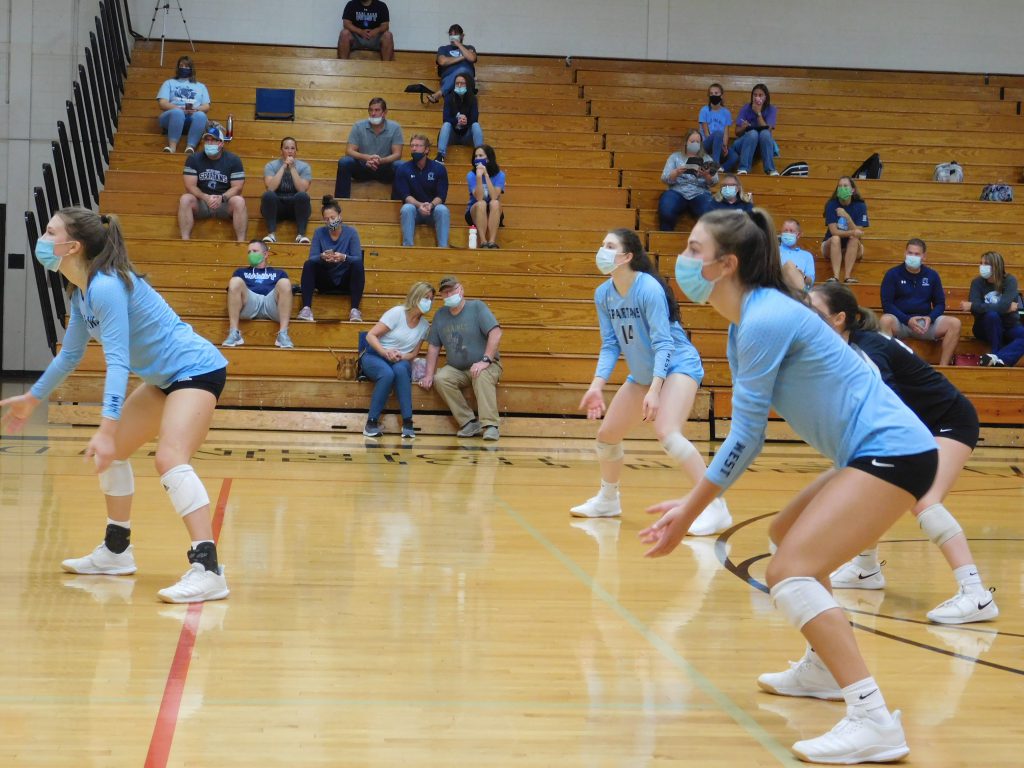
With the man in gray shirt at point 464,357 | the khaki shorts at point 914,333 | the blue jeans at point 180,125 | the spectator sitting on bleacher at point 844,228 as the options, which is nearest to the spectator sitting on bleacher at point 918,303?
the khaki shorts at point 914,333

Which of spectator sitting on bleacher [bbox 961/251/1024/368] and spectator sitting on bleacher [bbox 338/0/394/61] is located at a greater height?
spectator sitting on bleacher [bbox 338/0/394/61]

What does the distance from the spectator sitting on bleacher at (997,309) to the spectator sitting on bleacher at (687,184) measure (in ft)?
10.7

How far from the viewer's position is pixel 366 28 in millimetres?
16422

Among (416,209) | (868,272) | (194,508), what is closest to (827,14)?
(868,272)

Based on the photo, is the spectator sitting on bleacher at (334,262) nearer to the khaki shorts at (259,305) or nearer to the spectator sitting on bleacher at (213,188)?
the khaki shorts at (259,305)

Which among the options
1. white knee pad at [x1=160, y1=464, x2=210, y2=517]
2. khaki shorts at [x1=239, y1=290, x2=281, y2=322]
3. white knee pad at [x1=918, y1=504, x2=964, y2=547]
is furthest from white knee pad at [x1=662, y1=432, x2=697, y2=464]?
khaki shorts at [x1=239, y1=290, x2=281, y2=322]

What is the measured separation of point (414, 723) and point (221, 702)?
1.86 ft

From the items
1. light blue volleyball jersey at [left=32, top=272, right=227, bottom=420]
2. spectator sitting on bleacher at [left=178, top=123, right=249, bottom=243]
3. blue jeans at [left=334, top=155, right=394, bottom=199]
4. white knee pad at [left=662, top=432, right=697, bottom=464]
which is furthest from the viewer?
blue jeans at [left=334, top=155, right=394, bottom=199]

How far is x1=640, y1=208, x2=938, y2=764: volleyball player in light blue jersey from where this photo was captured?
294cm

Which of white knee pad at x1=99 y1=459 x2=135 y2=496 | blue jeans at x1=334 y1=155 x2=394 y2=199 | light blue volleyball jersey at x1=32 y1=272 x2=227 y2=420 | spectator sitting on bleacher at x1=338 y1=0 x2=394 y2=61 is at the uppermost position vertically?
spectator sitting on bleacher at x1=338 y1=0 x2=394 y2=61

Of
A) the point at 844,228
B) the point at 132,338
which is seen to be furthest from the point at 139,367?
the point at 844,228

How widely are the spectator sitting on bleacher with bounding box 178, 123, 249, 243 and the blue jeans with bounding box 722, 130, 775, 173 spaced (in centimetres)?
618

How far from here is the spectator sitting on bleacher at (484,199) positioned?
43.1ft

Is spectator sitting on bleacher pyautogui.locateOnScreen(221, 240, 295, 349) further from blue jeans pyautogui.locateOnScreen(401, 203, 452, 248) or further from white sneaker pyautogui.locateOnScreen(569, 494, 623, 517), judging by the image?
white sneaker pyautogui.locateOnScreen(569, 494, 623, 517)
